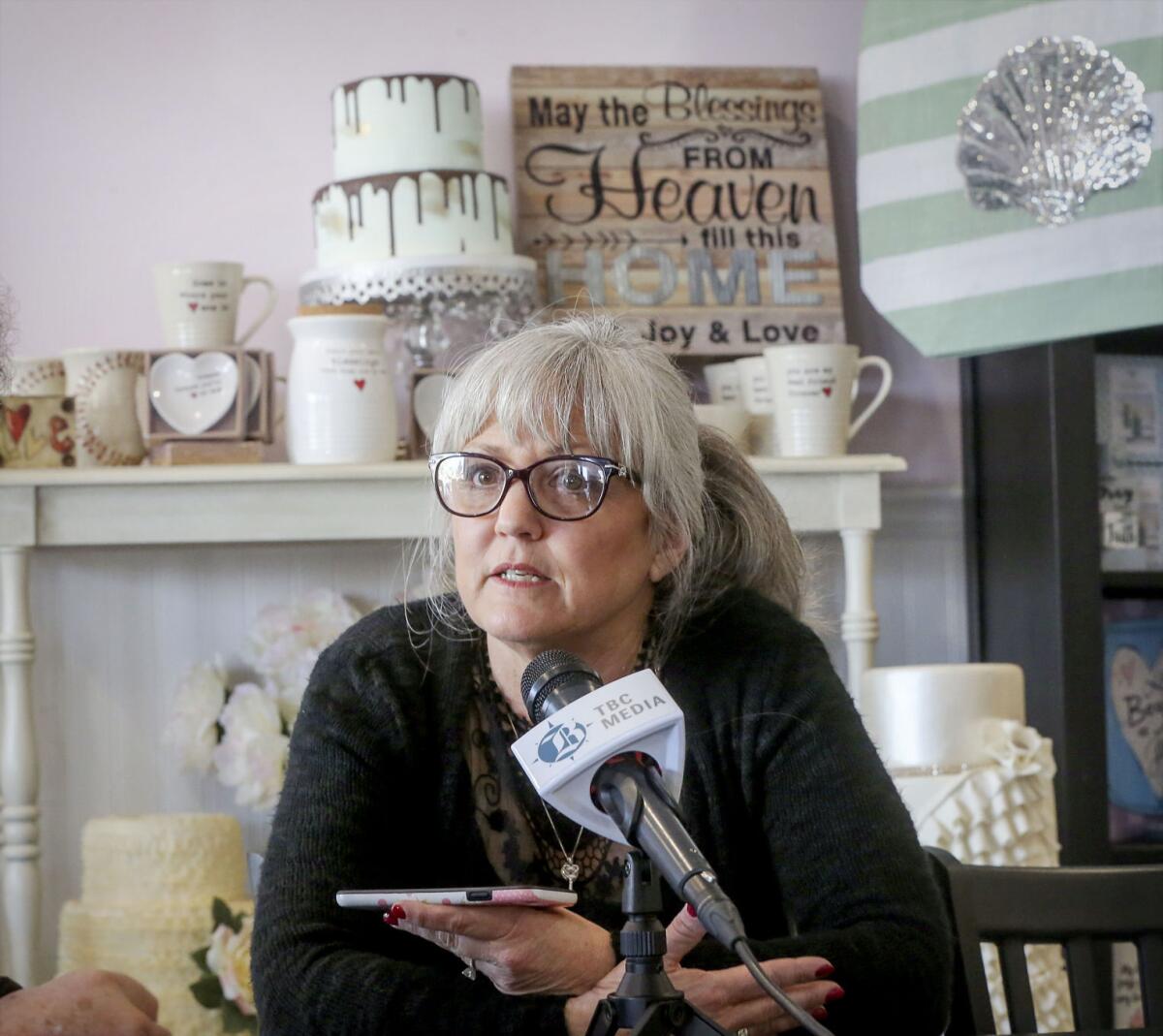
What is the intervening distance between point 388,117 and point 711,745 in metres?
1.13

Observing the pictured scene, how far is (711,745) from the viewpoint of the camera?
133 centimetres

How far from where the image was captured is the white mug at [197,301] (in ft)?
6.86

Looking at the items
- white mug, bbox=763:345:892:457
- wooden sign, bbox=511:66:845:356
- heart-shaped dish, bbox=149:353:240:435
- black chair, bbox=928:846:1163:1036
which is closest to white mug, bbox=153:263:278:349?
heart-shaped dish, bbox=149:353:240:435

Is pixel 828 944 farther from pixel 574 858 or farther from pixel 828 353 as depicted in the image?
pixel 828 353

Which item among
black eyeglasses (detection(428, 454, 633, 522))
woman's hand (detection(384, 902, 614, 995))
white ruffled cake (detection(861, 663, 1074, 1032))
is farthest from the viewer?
white ruffled cake (detection(861, 663, 1074, 1032))

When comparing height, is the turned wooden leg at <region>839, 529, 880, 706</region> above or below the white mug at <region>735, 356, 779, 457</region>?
below

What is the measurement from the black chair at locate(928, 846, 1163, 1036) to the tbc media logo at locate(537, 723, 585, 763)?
0.61m

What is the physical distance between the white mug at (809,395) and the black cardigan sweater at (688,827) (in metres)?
0.75

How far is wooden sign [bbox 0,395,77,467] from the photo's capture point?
2061 mm

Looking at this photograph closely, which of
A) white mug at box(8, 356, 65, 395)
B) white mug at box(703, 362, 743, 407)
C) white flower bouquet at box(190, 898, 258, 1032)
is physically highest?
white mug at box(8, 356, 65, 395)

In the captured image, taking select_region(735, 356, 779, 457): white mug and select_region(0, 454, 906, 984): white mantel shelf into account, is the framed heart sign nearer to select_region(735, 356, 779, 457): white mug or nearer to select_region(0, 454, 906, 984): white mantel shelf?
select_region(0, 454, 906, 984): white mantel shelf

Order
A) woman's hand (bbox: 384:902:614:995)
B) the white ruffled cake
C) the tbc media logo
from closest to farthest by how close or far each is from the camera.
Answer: the tbc media logo → woman's hand (bbox: 384:902:614:995) → the white ruffled cake

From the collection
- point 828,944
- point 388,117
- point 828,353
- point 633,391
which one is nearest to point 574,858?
point 828,944

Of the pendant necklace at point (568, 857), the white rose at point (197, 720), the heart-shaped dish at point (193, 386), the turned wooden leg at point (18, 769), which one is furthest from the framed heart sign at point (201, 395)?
the pendant necklace at point (568, 857)
